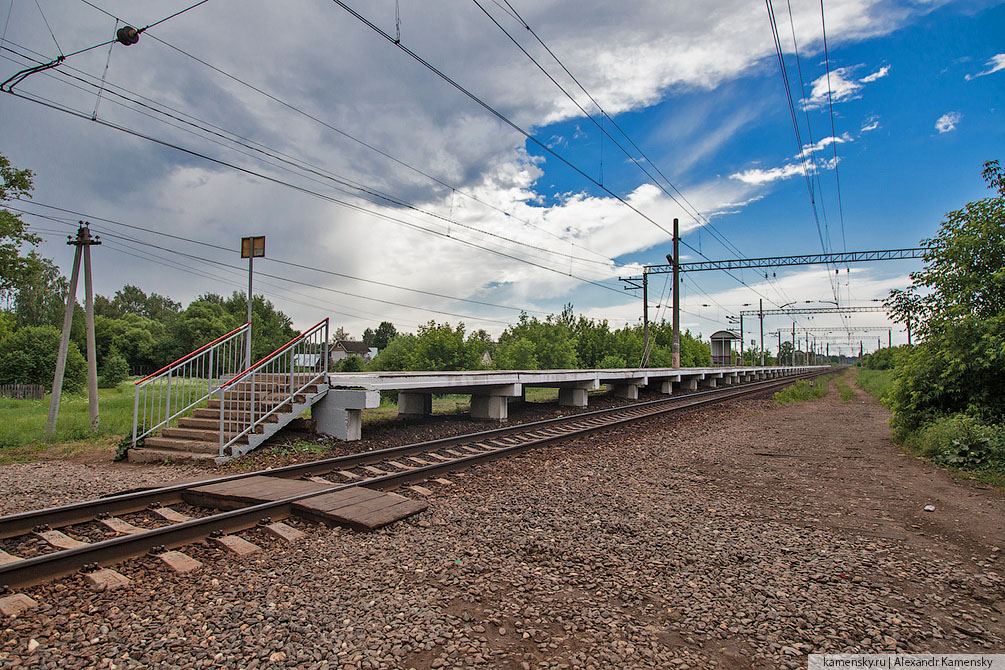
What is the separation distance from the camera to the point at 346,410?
33.3 feet

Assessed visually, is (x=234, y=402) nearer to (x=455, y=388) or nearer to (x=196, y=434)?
(x=196, y=434)

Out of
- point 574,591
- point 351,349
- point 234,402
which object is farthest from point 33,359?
point 351,349

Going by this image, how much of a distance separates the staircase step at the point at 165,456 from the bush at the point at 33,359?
113 ft

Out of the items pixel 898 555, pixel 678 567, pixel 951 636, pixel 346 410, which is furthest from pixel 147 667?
pixel 346 410

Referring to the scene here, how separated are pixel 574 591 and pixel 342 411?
7.41 m

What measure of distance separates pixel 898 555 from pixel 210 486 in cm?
698

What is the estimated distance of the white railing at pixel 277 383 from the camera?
9141 mm

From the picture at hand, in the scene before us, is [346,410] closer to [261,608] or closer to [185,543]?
[185,543]

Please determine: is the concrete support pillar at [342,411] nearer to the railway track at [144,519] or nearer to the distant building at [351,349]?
the railway track at [144,519]

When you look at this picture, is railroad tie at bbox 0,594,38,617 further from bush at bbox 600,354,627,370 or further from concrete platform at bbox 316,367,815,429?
bush at bbox 600,354,627,370

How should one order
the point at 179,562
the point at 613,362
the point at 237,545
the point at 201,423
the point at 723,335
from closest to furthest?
the point at 179,562 < the point at 237,545 < the point at 201,423 < the point at 613,362 < the point at 723,335

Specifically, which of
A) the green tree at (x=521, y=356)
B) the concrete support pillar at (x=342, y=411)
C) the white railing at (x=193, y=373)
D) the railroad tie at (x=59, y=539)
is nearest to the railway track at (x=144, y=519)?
the railroad tie at (x=59, y=539)

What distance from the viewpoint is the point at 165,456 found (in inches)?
333

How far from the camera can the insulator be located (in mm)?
7270
